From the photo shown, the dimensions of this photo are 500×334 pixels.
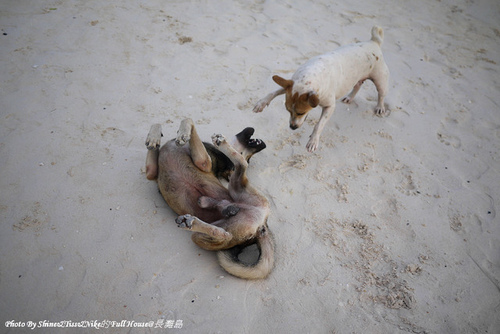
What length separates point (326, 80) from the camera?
10.1 feet

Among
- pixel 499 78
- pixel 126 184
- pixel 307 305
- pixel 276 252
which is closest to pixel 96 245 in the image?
pixel 126 184

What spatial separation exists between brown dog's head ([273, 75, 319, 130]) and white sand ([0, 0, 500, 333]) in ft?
2.03

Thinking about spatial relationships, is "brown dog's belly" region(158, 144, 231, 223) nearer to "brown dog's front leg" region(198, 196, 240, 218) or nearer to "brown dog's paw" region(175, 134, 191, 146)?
"brown dog's front leg" region(198, 196, 240, 218)

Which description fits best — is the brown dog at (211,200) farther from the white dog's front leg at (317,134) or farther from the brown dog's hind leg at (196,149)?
the white dog's front leg at (317,134)

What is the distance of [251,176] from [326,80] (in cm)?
131

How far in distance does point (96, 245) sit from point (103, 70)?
2.68 meters

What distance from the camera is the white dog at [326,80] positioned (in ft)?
9.54

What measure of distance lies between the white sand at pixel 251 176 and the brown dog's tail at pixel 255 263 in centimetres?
12

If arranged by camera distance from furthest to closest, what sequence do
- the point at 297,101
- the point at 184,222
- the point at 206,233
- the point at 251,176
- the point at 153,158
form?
the point at 251,176
the point at 297,101
the point at 153,158
the point at 206,233
the point at 184,222

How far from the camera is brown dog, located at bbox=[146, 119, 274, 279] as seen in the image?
2396 millimetres

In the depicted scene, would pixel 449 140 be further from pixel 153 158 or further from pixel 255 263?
pixel 153 158

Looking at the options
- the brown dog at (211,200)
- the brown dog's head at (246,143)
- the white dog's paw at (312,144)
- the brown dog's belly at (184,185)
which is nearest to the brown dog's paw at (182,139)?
the brown dog at (211,200)

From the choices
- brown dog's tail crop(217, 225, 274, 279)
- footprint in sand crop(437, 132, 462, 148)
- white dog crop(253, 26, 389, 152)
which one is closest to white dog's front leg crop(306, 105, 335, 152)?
white dog crop(253, 26, 389, 152)

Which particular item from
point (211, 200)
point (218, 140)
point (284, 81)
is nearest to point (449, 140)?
point (284, 81)
